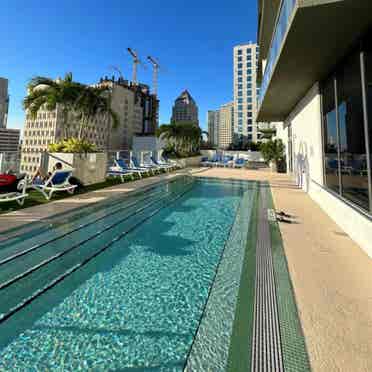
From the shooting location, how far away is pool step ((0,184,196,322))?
7.39 ft

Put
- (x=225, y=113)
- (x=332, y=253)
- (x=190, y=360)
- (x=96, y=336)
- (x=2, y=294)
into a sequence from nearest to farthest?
(x=190, y=360) → (x=96, y=336) → (x=2, y=294) → (x=332, y=253) → (x=225, y=113)

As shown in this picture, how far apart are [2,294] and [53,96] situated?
10699 millimetres

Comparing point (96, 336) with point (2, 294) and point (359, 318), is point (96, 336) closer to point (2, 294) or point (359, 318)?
point (2, 294)

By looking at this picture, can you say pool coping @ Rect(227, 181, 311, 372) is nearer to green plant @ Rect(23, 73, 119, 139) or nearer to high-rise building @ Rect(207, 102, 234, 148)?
green plant @ Rect(23, 73, 119, 139)

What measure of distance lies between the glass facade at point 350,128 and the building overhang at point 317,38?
1.15 ft

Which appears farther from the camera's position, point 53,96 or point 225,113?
point 225,113

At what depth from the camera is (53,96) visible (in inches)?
409

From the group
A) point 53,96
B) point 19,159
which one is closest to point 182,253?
point 19,159

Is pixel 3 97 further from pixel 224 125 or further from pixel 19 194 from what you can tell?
pixel 224 125

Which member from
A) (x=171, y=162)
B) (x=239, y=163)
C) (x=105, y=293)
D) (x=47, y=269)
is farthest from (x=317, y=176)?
(x=239, y=163)

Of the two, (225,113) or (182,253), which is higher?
(225,113)

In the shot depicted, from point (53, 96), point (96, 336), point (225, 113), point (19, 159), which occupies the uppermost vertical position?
point (225, 113)

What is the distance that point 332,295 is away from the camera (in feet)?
7.50

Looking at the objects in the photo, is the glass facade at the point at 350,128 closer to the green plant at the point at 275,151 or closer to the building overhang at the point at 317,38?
the building overhang at the point at 317,38
